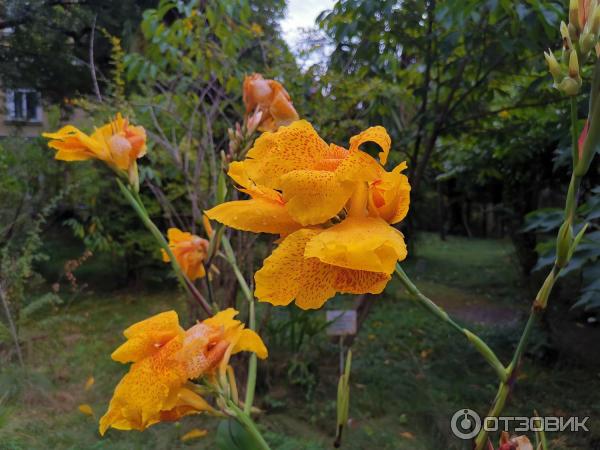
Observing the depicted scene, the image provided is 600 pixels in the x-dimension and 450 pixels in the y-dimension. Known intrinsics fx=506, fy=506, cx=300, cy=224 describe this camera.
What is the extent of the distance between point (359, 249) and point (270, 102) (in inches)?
21.1

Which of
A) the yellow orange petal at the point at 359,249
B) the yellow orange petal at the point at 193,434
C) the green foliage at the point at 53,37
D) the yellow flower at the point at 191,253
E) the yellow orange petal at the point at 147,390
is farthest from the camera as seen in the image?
the green foliage at the point at 53,37

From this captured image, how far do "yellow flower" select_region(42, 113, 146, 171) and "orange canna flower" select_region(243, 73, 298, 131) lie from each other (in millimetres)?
192

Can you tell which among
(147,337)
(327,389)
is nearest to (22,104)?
(327,389)

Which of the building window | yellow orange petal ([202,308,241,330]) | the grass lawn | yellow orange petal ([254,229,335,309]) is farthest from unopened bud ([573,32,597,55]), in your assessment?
the building window

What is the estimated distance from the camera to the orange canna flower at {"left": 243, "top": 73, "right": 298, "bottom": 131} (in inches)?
32.1

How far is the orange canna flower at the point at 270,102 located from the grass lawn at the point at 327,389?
1.45 meters

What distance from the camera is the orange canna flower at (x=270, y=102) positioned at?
816 mm

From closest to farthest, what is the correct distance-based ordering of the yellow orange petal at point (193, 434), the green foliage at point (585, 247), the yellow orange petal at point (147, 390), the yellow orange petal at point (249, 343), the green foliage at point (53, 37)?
the yellow orange petal at point (147, 390) → the yellow orange petal at point (249, 343) → the green foliage at point (585, 247) → the yellow orange petal at point (193, 434) → the green foliage at point (53, 37)

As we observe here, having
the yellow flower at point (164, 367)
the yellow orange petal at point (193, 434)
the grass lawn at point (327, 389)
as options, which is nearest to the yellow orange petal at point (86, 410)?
the grass lawn at point (327, 389)

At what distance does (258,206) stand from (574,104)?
26cm

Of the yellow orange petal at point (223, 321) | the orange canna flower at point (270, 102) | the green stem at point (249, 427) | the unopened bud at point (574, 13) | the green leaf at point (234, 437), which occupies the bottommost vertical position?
the green leaf at point (234, 437)

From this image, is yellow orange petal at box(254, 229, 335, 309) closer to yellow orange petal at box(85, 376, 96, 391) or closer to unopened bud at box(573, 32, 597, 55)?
unopened bud at box(573, 32, 597, 55)

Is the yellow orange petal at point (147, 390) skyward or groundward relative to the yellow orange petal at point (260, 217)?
groundward

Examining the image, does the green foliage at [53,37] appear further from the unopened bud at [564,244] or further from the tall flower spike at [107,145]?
the unopened bud at [564,244]
